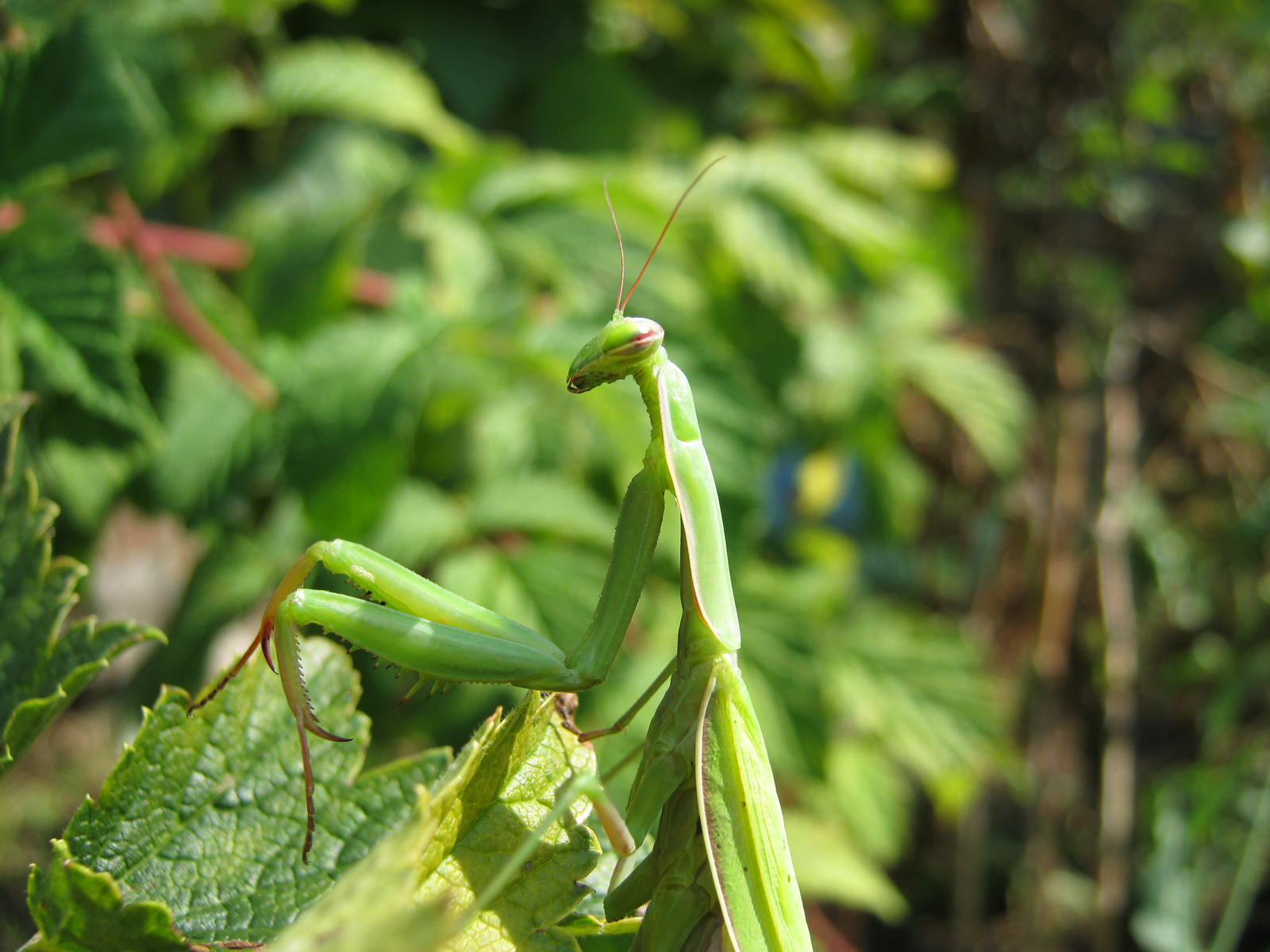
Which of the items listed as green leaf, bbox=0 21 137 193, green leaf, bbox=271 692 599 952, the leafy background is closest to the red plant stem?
the leafy background

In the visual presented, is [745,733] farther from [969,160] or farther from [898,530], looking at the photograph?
[969,160]

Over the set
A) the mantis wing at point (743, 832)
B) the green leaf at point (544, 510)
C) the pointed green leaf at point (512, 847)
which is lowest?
the green leaf at point (544, 510)

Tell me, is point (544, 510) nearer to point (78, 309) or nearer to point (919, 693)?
point (78, 309)

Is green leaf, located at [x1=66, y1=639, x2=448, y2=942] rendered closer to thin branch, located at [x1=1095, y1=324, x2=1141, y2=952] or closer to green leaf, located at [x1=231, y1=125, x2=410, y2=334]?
green leaf, located at [x1=231, y1=125, x2=410, y2=334]

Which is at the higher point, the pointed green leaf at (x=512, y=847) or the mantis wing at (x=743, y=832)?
the pointed green leaf at (x=512, y=847)

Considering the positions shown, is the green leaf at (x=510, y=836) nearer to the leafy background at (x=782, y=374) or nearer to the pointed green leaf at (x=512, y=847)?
the pointed green leaf at (x=512, y=847)

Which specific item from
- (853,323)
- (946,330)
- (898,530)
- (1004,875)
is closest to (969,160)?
(946,330)

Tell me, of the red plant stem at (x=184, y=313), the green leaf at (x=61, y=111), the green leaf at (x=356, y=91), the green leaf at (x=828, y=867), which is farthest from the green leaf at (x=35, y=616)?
the green leaf at (x=828, y=867)
